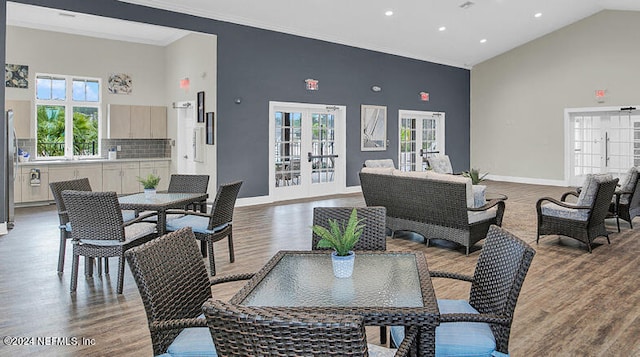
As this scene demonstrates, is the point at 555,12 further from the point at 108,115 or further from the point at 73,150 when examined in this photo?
the point at 73,150

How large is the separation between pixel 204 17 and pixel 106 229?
560 cm

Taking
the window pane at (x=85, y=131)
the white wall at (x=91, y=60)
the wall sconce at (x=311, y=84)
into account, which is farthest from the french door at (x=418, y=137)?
the window pane at (x=85, y=131)

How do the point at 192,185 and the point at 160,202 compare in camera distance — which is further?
the point at 192,185

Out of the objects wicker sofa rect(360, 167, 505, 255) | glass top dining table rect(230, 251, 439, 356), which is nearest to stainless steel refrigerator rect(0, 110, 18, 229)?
wicker sofa rect(360, 167, 505, 255)

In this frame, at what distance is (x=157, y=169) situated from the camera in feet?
35.2

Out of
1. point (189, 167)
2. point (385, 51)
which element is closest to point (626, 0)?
point (385, 51)

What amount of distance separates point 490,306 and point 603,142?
1155cm

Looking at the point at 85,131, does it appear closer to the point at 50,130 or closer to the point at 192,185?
the point at 50,130

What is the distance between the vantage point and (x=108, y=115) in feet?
33.9

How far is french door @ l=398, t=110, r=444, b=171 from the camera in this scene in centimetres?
1241

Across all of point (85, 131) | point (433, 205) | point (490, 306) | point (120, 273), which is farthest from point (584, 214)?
point (85, 131)

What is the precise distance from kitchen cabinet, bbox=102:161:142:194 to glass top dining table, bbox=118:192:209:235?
5637 mm

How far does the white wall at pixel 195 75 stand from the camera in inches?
346

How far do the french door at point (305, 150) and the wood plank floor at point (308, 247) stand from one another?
3.15 metres
